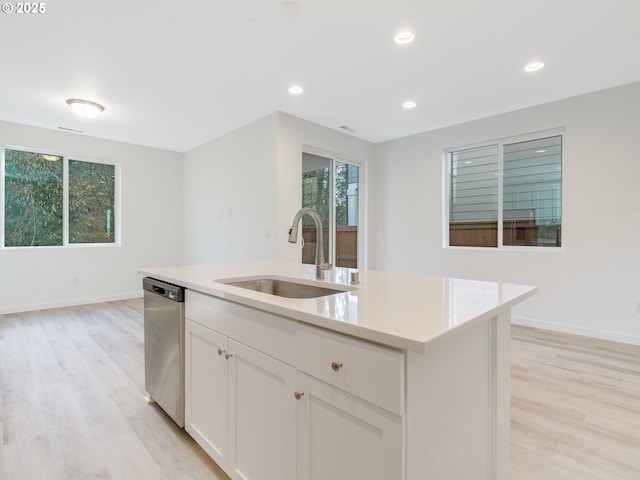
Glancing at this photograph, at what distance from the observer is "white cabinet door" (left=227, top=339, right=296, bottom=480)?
1103mm

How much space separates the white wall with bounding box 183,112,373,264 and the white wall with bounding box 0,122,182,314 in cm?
50

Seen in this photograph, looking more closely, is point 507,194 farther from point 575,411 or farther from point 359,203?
point 575,411

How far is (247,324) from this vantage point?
1.28m

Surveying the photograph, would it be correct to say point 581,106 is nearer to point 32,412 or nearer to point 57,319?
point 32,412

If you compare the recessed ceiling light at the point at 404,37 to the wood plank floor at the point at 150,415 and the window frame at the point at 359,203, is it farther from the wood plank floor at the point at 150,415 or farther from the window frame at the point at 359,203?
the wood plank floor at the point at 150,415

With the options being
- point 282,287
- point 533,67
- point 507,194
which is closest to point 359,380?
point 282,287

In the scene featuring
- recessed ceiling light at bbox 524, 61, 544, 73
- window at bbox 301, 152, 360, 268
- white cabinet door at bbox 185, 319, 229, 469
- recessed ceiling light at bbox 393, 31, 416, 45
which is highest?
recessed ceiling light at bbox 524, 61, 544, 73

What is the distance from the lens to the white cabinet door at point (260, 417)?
1103mm

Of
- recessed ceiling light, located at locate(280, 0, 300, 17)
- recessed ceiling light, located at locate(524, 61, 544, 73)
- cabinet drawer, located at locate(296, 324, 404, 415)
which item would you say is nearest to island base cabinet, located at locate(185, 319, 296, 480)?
cabinet drawer, located at locate(296, 324, 404, 415)

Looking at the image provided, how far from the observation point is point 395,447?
805mm

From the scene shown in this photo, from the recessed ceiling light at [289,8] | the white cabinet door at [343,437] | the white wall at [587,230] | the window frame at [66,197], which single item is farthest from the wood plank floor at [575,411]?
the window frame at [66,197]

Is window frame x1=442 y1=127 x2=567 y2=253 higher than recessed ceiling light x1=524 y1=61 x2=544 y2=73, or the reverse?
recessed ceiling light x1=524 y1=61 x2=544 y2=73

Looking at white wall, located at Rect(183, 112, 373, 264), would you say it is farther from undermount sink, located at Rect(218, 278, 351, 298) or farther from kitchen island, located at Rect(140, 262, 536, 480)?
kitchen island, located at Rect(140, 262, 536, 480)

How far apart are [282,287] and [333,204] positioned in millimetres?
3179
